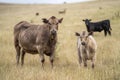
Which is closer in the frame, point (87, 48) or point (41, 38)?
point (41, 38)

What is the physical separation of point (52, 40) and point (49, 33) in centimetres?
26

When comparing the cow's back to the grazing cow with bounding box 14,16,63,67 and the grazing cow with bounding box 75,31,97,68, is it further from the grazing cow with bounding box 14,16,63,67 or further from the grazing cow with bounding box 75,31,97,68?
the grazing cow with bounding box 75,31,97,68

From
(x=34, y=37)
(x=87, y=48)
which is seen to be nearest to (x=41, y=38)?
(x=34, y=37)

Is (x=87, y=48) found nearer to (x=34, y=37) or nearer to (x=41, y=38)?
(x=41, y=38)

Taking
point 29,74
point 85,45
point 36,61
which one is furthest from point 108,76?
point 36,61

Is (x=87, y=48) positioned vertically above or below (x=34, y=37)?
below

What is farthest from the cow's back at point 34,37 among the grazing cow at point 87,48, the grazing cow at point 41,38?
the grazing cow at point 87,48

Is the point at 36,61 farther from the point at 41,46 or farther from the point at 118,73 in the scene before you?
the point at 118,73

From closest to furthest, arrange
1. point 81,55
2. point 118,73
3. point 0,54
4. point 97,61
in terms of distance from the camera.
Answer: point 118,73
point 81,55
point 97,61
point 0,54


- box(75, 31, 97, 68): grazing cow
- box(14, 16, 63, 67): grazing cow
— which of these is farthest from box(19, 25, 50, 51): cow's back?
box(75, 31, 97, 68): grazing cow

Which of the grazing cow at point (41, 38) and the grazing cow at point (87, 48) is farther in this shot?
the grazing cow at point (87, 48)

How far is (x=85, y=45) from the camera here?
36.7 ft

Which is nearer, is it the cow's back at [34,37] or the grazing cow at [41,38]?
the grazing cow at [41,38]

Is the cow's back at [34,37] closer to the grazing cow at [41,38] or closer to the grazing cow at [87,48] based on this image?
the grazing cow at [41,38]
